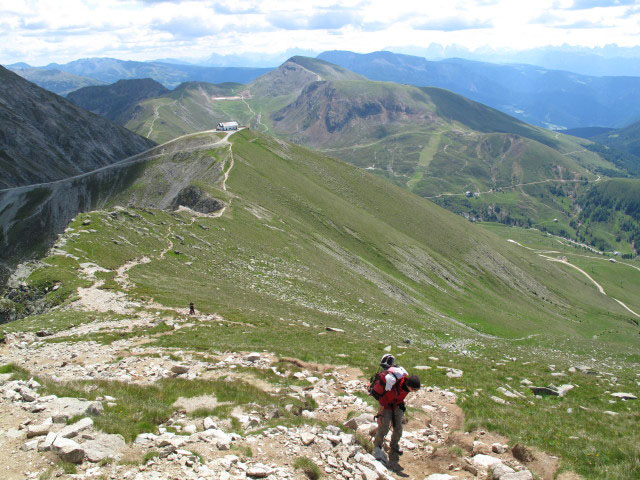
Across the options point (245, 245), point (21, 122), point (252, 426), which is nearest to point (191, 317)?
point (252, 426)

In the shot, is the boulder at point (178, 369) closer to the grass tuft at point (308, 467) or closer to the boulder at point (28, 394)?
the boulder at point (28, 394)

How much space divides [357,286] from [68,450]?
6217cm

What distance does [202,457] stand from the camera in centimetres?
1229

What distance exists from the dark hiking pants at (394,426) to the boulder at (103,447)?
8297 mm

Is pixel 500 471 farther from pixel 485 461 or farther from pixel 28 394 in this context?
pixel 28 394

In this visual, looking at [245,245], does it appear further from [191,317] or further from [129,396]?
[129,396]

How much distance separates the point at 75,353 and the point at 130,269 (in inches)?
1030

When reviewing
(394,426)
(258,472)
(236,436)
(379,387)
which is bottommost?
(236,436)

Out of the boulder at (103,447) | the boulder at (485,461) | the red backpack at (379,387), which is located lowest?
the boulder at (485,461)

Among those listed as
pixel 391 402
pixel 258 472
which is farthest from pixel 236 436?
pixel 391 402

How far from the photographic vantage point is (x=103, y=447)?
39.9 ft

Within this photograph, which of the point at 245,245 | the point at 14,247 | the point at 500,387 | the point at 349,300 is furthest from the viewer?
the point at 14,247

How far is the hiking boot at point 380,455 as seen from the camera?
14.0 metres

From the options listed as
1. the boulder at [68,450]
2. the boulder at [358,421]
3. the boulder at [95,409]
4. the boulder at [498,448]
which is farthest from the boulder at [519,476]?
the boulder at [95,409]
